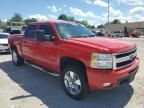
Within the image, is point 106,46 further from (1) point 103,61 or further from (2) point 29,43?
(2) point 29,43

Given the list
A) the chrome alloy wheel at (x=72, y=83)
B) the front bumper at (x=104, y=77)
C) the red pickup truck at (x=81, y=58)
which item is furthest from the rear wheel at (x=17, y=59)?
the front bumper at (x=104, y=77)

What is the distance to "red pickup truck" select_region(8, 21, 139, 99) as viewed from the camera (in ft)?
16.5

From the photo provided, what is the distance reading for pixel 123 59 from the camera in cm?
535

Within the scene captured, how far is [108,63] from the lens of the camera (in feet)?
16.5

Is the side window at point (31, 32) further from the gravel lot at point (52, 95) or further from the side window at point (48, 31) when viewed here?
the gravel lot at point (52, 95)

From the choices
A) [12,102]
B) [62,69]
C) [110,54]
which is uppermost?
[110,54]

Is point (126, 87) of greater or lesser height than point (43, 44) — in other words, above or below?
below

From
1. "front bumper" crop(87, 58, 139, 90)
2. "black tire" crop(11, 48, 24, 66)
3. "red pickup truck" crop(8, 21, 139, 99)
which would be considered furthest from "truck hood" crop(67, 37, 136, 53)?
"black tire" crop(11, 48, 24, 66)

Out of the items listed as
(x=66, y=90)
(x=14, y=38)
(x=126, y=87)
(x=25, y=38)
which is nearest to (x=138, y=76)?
(x=126, y=87)

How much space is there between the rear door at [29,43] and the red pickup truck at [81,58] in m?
0.21

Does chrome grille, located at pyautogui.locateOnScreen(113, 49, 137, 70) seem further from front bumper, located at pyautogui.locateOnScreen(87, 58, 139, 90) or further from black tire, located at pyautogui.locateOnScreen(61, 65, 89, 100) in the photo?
black tire, located at pyautogui.locateOnScreen(61, 65, 89, 100)

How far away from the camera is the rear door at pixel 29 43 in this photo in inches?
308

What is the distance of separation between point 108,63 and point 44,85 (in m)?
2.68

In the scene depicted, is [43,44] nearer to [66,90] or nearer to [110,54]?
[66,90]
